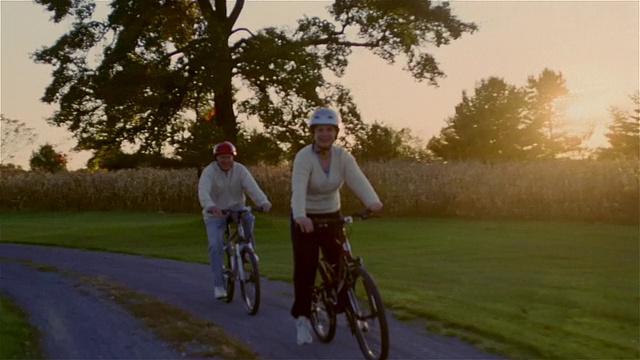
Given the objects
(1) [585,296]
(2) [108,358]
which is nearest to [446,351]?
(2) [108,358]

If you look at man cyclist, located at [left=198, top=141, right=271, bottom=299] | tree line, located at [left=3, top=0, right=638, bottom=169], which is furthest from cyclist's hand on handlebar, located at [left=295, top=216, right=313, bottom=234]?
tree line, located at [left=3, top=0, right=638, bottom=169]

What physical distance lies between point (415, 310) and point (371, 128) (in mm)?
18787

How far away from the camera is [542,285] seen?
14227mm

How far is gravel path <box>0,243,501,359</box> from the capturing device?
859 cm

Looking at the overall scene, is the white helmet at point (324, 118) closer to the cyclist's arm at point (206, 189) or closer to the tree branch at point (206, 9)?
the cyclist's arm at point (206, 189)

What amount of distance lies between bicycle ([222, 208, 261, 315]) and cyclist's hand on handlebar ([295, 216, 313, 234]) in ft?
9.47

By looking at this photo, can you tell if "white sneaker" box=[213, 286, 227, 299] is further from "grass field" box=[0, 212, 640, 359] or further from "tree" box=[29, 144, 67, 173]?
"tree" box=[29, 144, 67, 173]

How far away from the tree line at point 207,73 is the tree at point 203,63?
33 millimetres

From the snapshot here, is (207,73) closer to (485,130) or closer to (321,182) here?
(321,182)

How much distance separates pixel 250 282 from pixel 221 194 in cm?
138

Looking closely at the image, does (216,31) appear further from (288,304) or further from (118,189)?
(118,189)

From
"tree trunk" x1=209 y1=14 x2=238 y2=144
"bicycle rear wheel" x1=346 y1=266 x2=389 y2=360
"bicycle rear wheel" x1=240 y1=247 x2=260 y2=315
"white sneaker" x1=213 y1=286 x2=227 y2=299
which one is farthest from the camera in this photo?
"tree trunk" x1=209 y1=14 x2=238 y2=144

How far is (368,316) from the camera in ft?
25.5

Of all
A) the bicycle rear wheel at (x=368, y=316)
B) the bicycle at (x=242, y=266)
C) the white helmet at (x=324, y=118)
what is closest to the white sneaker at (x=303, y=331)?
the bicycle rear wheel at (x=368, y=316)
